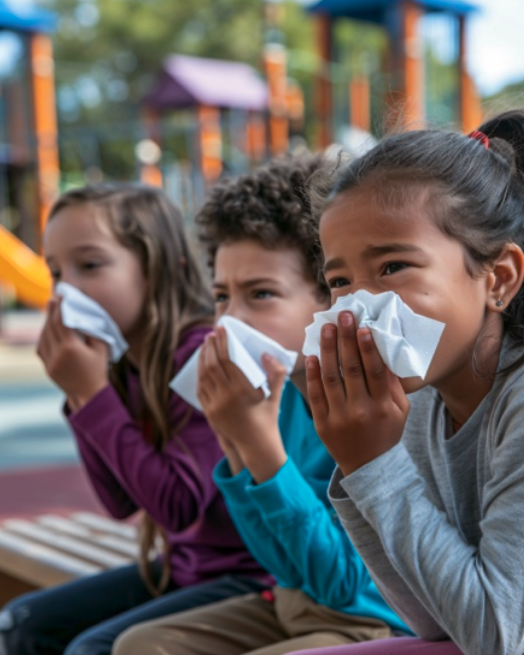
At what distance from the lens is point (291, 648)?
170 centimetres

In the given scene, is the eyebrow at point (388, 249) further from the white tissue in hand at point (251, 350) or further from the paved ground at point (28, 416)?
the paved ground at point (28, 416)

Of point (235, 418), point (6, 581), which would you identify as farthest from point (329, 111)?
point (235, 418)

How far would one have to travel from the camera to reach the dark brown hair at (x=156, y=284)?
234 cm

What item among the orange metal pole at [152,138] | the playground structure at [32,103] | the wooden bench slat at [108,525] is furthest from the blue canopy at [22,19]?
the wooden bench slat at [108,525]

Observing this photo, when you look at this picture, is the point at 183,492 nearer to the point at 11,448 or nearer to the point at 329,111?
the point at 11,448

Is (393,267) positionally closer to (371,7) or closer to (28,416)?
(28,416)

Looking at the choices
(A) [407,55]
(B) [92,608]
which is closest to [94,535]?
(B) [92,608]

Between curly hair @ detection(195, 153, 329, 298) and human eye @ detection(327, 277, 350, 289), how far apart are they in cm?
49

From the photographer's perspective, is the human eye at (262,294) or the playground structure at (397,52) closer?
the human eye at (262,294)

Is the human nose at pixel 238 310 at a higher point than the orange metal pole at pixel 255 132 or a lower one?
lower

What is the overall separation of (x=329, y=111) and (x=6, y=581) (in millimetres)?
11330

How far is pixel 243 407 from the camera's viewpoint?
6.02 feet

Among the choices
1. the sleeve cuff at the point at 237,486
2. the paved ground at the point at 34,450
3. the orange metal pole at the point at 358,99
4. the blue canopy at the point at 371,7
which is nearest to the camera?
the sleeve cuff at the point at 237,486

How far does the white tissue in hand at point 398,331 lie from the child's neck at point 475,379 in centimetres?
13
